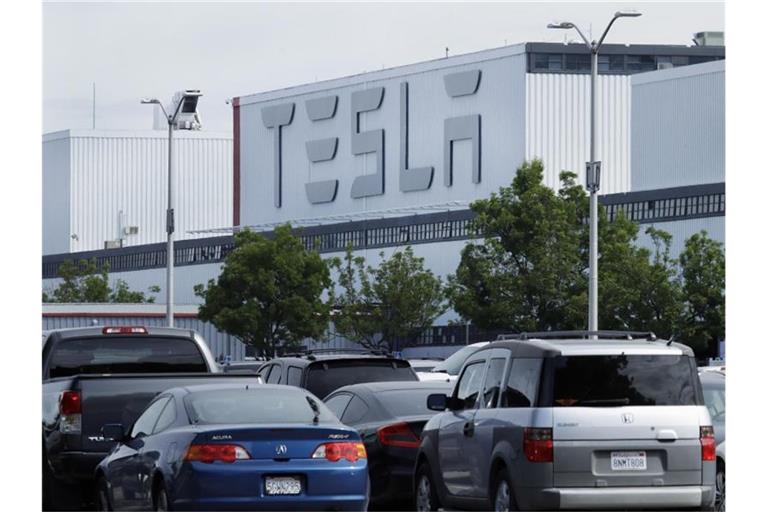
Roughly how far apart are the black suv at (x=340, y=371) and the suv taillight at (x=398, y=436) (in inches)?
161

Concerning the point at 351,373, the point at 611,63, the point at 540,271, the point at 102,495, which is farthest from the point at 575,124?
the point at 102,495

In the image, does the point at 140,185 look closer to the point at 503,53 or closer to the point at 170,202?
the point at 503,53

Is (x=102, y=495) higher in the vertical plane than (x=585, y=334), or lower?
lower

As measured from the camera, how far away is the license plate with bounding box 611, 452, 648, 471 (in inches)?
582

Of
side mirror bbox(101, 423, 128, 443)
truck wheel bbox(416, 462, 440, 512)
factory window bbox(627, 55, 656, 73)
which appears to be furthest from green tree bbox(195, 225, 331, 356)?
side mirror bbox(101, 423, 128, 443)

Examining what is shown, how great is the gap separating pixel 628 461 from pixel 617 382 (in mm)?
634

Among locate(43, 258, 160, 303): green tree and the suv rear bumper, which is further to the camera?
locate(43, 258, 160, 303): green tree

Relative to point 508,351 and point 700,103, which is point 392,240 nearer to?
point 700,103

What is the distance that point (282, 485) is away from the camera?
1447 cm

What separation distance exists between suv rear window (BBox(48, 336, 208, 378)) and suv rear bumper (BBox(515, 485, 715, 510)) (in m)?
6.41

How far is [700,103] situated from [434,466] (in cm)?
8245

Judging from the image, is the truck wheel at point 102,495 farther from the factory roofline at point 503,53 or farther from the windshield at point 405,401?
the factory roofline at point 503,53

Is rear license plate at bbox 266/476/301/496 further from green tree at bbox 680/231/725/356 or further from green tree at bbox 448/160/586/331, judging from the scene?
green tree at bbox 448/160/586/331
